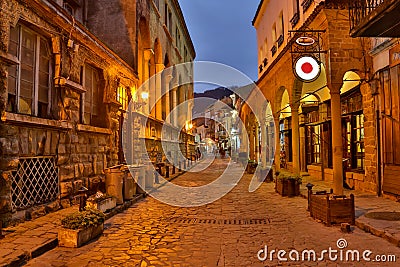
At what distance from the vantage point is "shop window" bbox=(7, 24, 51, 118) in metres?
7.49

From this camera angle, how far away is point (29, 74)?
8.13 meters

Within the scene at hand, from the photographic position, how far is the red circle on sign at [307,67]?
10697mm

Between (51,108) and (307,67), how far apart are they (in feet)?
25.3

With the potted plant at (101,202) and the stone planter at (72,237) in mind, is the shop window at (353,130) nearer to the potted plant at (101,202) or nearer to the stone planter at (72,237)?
the potted plant at (101,202)

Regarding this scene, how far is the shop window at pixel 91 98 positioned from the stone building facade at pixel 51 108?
33 mm

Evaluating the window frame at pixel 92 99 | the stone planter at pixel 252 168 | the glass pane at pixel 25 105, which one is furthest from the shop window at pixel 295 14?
the glass pane at pixel 25 105

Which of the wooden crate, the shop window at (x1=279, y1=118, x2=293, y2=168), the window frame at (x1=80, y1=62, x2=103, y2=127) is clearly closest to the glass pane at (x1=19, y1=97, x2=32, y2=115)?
the window frame at (x1=80, y1=62, x2=103, y2=127)

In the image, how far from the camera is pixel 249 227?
7.43 m

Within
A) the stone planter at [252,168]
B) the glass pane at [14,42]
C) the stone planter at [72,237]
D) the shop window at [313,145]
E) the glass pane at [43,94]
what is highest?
the glass pane at [14,42]

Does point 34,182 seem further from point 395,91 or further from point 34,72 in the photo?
point 395,91

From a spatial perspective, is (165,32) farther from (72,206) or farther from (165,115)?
(72,206)

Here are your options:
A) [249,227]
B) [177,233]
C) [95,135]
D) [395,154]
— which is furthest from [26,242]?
[395,154]

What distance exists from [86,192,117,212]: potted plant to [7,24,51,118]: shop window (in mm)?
2469

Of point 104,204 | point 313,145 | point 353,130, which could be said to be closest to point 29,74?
point 104,204
